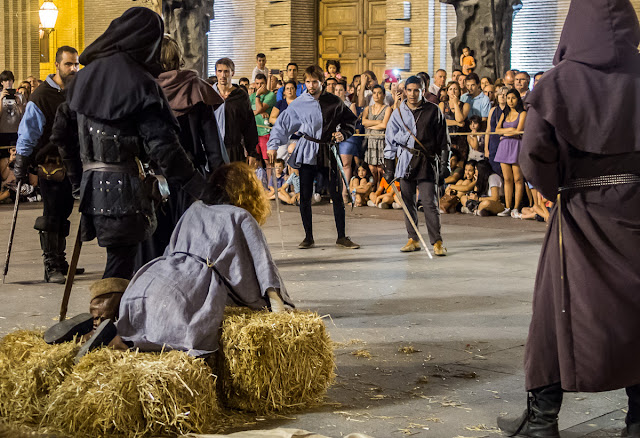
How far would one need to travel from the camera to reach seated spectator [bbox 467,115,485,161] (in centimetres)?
1489

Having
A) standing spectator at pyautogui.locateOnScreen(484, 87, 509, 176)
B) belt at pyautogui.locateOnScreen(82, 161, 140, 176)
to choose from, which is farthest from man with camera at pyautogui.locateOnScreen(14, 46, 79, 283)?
standing spectator at pyautogui.locateOnScreen(484, 87, 509, 176)

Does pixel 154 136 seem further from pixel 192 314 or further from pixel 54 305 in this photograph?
pixel 54 305

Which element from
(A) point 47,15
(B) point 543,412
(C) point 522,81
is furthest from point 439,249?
(A) point 47,15

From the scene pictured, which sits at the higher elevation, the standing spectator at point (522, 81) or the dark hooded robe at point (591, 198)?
the standing spectator at point (522, 81)

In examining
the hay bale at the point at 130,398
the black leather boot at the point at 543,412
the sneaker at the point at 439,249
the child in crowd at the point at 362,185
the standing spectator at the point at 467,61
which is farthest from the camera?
the standing spectator at the point at 467,61

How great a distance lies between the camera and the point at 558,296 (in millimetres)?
4617

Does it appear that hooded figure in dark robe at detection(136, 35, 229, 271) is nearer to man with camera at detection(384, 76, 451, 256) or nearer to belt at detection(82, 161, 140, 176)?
belt at detection(82, 161, 140, 176)

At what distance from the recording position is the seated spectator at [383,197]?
1541 cm

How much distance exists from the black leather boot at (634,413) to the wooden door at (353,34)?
1868 cm

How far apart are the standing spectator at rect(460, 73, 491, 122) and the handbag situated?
801cm

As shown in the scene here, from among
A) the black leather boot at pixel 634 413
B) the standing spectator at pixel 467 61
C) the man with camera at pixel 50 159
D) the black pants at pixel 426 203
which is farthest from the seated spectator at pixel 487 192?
the black leather boot at pixel 634 413

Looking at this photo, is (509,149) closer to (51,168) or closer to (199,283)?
(51,168)

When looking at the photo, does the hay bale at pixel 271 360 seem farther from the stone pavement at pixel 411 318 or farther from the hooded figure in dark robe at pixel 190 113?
the hooded figure in dark robe at pixel 190 113

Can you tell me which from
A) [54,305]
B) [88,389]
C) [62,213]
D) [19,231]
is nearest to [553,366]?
[88,389]
